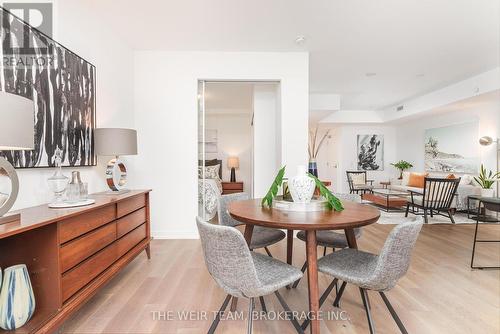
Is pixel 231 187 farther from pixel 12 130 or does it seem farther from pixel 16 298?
pixel 12 130

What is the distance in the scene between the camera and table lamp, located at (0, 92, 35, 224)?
43.2 inches

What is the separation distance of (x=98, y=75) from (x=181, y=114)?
1.10 m

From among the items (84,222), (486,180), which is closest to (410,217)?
(486,180)

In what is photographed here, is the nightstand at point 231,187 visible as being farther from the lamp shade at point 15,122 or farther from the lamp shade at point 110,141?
the lamp shade at point 15,122

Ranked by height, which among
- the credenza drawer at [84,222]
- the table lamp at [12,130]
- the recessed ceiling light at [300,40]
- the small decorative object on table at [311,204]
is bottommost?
the credenza drawer at [84,222]

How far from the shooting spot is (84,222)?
1665 mm

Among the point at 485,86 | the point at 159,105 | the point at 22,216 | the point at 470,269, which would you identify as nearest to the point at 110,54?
the point at 159,105

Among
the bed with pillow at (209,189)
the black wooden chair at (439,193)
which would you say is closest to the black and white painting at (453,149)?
the black wooden chair at (439,193)

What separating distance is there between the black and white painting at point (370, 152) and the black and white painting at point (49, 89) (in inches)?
301

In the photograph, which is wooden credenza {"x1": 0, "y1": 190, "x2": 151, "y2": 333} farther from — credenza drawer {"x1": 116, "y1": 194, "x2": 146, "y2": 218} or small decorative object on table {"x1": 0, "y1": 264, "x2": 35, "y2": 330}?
credenza drawer {"x1": 116, "y1": 194, "x2": 146, "y2": 218}

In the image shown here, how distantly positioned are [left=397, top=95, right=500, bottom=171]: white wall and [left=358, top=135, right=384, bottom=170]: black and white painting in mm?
554

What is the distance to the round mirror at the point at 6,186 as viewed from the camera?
1.25 m

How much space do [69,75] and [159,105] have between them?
1.38m

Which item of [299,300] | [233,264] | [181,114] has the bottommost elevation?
[299,300]
